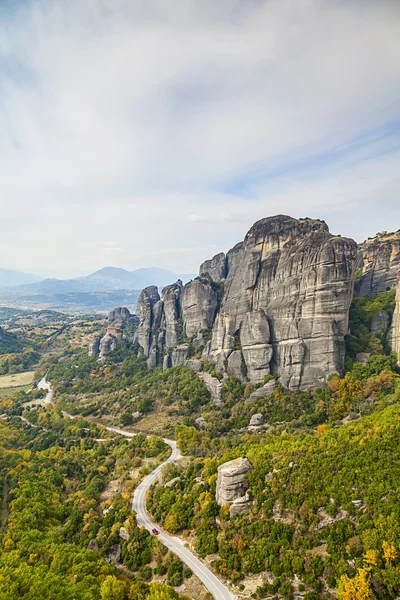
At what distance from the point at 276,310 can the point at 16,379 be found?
79348 millimetres

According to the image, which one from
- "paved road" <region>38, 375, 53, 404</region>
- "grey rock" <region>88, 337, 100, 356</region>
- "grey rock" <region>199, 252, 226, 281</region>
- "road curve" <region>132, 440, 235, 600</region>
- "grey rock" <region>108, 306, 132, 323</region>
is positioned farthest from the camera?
"grey rock" <region>108, 306, 132, 323</region>

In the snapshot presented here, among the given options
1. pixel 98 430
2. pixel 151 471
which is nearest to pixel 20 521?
pixel 151 471

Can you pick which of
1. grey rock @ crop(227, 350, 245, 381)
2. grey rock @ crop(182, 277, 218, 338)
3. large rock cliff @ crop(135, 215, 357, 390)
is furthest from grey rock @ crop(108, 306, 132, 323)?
grey rock @ crop(227, 350, 245, 381)

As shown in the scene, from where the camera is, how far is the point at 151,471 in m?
39.8

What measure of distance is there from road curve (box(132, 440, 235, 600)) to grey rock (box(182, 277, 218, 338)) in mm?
31218

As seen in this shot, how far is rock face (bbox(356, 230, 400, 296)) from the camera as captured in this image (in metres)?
54.8

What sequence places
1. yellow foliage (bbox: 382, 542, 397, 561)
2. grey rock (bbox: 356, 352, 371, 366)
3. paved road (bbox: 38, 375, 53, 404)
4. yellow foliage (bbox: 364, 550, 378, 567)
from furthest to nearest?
paved road (bbox: 38, 375, 53, 404)
grey rock (bbox: 356, 352, 371, 366)
yellow foliage (bbox: 364, 550, 378, 567)
yellow foliage (bbox: 382, 542, 397, 561)

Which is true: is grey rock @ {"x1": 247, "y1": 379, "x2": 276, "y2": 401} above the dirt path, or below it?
above

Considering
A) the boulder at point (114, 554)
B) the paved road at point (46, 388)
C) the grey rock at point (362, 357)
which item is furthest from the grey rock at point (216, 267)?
the boulder at point (114, 554)

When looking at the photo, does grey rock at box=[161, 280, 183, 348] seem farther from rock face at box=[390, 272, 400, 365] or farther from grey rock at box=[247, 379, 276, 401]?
rock face at box=[390, 272, 400, 365]

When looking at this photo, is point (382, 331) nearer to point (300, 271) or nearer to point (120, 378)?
point (300, 271)

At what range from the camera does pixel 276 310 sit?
163ft

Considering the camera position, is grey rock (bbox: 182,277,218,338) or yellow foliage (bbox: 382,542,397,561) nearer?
yellow foliage (bbox: 382,542,397,561)

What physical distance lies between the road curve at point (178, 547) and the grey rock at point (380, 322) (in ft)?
116
